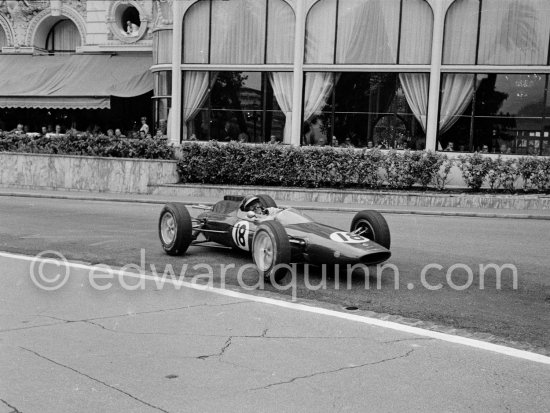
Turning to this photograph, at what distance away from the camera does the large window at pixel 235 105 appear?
2605 cm

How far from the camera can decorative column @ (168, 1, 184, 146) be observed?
26688 mm

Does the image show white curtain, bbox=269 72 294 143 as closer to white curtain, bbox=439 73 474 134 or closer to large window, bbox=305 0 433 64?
large window, bbox=305 0 433 64

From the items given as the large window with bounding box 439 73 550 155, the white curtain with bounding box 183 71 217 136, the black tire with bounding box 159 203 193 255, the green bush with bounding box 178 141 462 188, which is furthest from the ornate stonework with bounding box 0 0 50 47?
the black tire with bounding box 159 203 193 255

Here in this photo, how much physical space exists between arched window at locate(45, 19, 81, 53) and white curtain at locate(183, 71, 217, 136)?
31.0 ft

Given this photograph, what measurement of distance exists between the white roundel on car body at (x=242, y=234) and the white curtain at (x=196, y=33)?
18064 mm

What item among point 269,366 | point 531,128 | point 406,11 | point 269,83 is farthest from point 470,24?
point 269,366

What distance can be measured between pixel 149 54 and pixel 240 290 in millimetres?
24654

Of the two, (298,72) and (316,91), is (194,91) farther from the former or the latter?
(316,91)

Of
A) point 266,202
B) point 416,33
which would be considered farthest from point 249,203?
point 416,33

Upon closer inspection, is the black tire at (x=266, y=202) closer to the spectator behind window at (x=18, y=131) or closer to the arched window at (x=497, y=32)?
the arched window at (x=497, y=32)

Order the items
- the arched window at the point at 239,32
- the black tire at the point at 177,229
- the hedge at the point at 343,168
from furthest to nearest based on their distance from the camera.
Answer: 1. the arched window at the point at 239,32
2. the hedge at the point at 343,168
3. the black tire at the point at 177,229

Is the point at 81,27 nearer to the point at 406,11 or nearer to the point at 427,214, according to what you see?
the point at 406,11

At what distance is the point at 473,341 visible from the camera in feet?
20.8

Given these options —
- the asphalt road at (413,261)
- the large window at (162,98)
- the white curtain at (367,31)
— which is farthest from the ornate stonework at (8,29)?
the asphalt road at (413,261)
